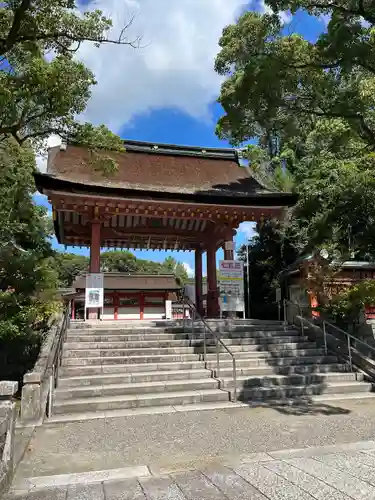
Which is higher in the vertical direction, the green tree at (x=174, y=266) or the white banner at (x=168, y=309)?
the green tree at (x=174, y=266)

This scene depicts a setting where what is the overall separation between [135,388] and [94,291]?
4.16 m

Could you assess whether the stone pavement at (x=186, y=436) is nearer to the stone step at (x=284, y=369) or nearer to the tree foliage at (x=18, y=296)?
the stone step at (x=284, y=369)

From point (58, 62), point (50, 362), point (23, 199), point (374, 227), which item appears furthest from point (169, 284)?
point (58, 62)

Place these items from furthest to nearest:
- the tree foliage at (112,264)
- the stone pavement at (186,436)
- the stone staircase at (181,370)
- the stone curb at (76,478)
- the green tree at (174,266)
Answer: the green tree at (174,266), the tree foliage at (112,264), the stone staircase at (181,370), the stone pavement at (186,436), the stone curb at (76,478)

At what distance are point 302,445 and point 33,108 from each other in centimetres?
659

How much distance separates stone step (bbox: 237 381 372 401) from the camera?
7.21m

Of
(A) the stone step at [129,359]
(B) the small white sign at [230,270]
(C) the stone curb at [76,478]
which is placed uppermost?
(B) the small white sign at [230,270]

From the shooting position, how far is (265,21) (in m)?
7.57

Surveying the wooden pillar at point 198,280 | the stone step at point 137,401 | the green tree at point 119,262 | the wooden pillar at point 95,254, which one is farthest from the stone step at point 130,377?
the green tree at point 119,262

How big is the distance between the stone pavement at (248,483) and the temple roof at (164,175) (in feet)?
22.2

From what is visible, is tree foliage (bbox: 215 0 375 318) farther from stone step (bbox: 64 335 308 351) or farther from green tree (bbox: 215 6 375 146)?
stone step (bbox: 64 335 308 351)

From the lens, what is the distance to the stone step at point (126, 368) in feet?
25.2

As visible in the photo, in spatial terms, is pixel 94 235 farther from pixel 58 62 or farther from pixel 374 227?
pixel 374 227

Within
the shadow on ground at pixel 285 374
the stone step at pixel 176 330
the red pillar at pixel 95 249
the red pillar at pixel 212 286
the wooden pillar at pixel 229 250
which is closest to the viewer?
the shadow on ground at pixel 285 374
